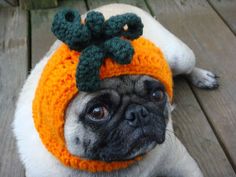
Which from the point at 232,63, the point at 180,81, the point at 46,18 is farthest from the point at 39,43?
the point at 232,63

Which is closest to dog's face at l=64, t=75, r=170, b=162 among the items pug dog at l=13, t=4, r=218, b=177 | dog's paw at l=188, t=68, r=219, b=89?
pug dog at l=13, t=4, r=218, b=177

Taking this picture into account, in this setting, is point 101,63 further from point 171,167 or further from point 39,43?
point 39,43

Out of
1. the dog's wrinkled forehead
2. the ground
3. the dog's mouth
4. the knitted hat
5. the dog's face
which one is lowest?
the ground

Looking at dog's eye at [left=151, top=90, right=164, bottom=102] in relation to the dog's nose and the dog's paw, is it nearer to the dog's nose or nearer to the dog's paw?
the dog's nose

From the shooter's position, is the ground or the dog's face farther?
the ground

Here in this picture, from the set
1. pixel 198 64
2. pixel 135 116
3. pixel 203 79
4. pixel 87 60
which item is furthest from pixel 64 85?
pixel 198 64

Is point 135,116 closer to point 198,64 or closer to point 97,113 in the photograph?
point 97,113
